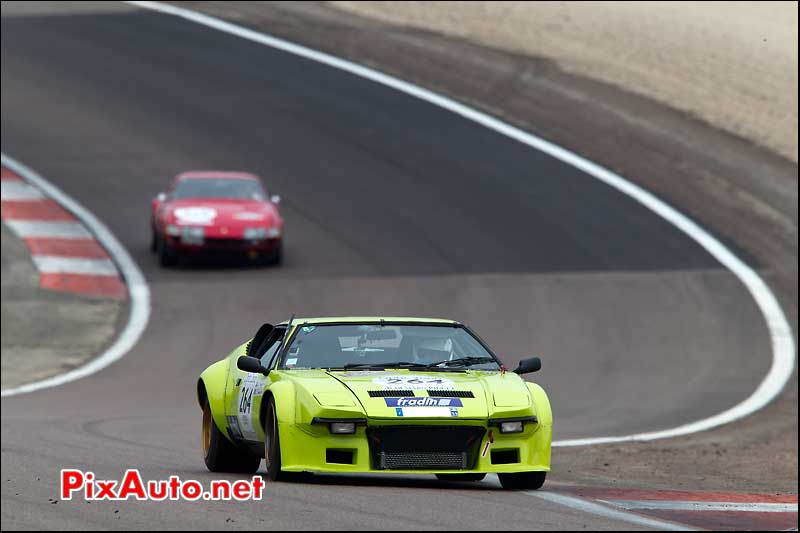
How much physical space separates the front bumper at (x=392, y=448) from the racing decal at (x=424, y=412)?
0.13 feet

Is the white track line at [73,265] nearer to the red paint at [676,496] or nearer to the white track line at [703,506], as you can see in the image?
the red paint at [676,496]

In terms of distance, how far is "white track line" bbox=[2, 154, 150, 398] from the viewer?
20547mm

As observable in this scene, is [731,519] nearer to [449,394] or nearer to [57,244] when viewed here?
[449,394]

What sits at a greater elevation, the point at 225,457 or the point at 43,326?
the point at 225,457

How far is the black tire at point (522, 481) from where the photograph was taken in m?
10.1

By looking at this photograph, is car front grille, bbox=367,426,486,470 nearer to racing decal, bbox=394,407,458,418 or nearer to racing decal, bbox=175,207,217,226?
racing decal, bbox=394,407,458,418

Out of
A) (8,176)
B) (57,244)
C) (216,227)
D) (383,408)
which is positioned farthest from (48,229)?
(383,408)

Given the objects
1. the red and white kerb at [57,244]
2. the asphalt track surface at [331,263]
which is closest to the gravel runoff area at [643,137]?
the asphalt track surface at [331,263]

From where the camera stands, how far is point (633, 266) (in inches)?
1051

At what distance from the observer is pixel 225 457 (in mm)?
11039

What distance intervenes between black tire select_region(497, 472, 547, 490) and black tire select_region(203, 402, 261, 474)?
1831 mm

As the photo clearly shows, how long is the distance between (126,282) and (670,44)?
65.5 feet

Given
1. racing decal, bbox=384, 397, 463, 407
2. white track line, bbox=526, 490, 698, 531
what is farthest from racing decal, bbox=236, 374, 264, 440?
white track line, bbox=526, 490, 698, 531

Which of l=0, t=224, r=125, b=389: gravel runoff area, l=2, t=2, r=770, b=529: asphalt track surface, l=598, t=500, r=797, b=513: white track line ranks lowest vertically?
l=0, t=224, r=125, b=389: gravel runoff area
